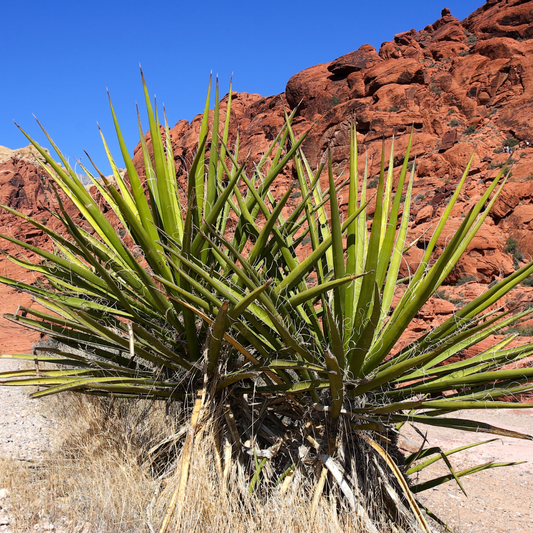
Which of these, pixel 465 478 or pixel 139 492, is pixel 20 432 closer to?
pixel 139 492

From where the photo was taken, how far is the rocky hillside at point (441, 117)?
16406 mm

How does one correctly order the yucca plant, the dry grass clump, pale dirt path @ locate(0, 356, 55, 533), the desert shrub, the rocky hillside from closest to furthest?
the yucca plant < the dry grass clump < pale dirt path @ locate(0, 356, 55, 533) < the desert shrub < the rocky hillside

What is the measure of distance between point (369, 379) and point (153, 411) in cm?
193

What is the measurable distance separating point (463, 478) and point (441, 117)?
22.7m

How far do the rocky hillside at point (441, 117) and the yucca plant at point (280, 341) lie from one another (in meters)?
12.6

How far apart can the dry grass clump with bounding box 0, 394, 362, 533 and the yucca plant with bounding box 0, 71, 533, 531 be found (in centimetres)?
9

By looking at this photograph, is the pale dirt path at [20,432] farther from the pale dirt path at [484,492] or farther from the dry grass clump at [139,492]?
the pale dirt path at [484,492]

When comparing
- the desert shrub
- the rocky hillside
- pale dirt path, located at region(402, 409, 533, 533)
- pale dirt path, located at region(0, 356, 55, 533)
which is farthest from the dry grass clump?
the desert shrub

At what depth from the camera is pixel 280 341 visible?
235 centimetres

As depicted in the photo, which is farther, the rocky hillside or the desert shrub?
the rocky hillside

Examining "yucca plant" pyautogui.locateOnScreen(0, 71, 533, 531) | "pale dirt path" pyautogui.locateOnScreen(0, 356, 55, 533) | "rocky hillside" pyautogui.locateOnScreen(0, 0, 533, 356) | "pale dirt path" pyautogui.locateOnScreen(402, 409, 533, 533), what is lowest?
"pale dirt path" pyautogui.locateOnScreen(0, 356, 55, 533)

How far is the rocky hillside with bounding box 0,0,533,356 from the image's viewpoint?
53.8ft

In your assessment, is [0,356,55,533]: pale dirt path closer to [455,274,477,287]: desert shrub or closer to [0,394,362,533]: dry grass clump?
[0,394,362,533]: dry grass clump

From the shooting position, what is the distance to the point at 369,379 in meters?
2.04
